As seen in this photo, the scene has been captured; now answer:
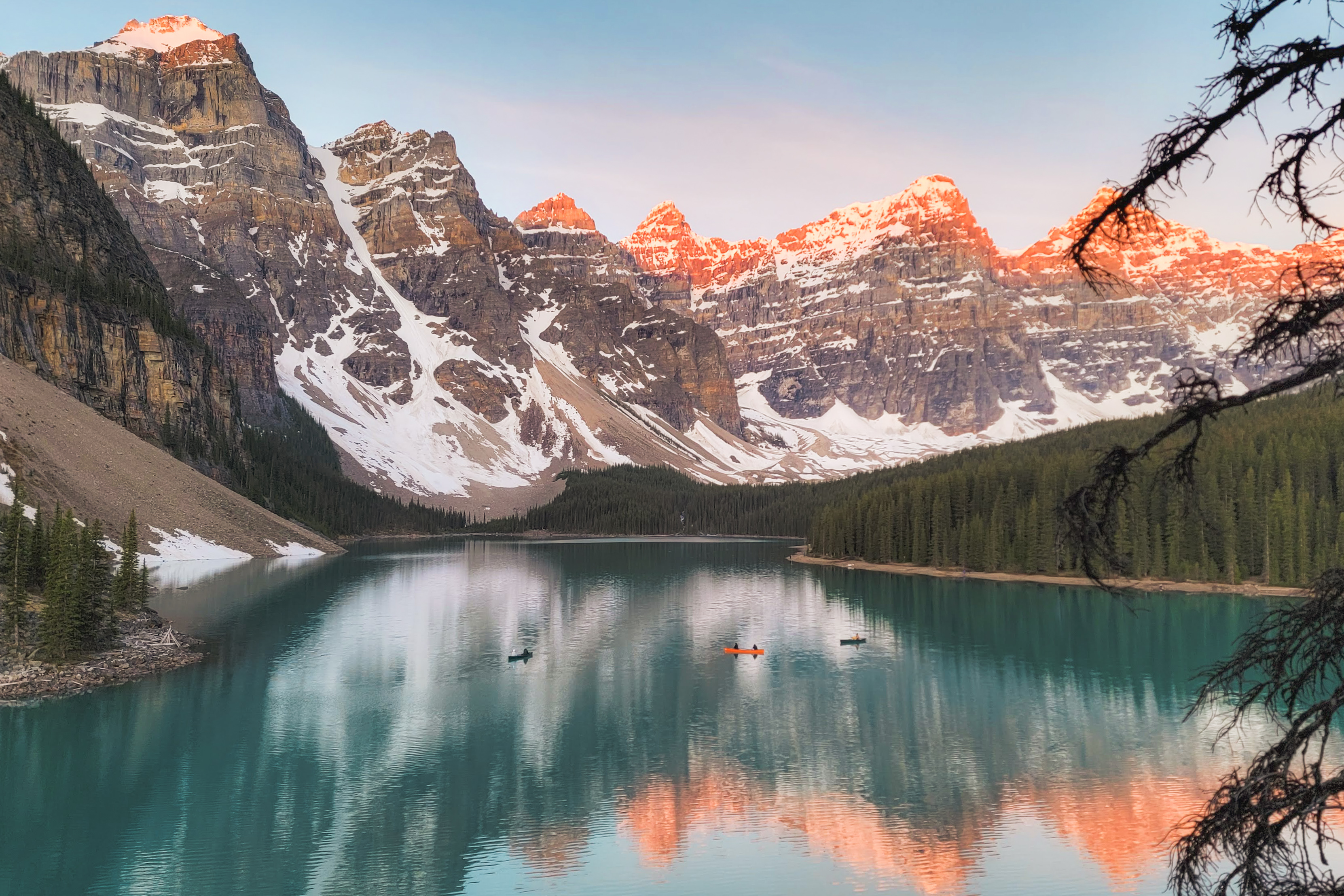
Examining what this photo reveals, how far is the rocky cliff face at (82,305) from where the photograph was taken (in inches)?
4373

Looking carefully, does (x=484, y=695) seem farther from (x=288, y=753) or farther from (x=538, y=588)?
(x=538, y=588)

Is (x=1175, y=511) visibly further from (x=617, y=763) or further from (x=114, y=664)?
(x=114, y=664)

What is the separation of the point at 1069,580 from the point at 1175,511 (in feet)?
38.9

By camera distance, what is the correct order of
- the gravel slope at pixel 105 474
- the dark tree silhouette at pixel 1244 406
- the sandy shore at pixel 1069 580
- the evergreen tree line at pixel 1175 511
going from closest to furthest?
the dark tree silhouette at pixel 1244 406, the gravel slope at pixel 105 474, the sandy shore at pixel 1069 580, the evergreen tree line at pixel 1175 511

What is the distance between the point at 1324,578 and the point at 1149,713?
1441 inches

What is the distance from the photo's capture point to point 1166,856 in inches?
891

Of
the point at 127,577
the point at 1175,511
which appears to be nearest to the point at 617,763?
the point at 127,577

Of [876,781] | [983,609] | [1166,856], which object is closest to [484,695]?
[876,781]

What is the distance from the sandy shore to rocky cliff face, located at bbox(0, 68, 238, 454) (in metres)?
92.0

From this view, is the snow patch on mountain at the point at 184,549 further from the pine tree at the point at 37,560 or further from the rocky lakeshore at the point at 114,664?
the pine tree at the point at 37,560

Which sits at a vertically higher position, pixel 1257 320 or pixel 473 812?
pixel 1257 320

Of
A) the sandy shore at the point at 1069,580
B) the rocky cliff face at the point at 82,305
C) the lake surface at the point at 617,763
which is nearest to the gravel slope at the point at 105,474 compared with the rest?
the rocky cliff face at the point at 82,305

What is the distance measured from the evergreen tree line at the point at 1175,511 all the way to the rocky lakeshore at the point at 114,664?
5531 cm

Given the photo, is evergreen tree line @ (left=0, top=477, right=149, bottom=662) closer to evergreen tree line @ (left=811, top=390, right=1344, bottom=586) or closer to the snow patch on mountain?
the snow patch on mountain
